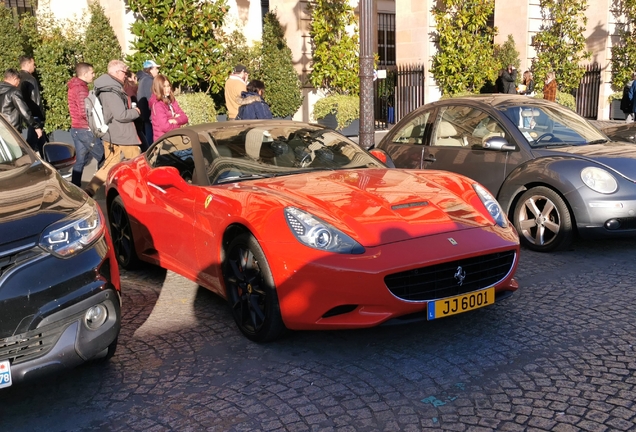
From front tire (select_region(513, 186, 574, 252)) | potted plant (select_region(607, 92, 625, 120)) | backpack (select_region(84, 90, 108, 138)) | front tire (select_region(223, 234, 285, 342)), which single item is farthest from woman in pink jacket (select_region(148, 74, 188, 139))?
potted plant (select_region(607, 92, 625, 120))

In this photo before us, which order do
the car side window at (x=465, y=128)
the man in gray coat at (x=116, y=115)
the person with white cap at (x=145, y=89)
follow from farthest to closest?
the person with white cap at (x=145, y=89)
the man in gray coat at (x=116, y=115)
the car side window at (x=465, y=128)

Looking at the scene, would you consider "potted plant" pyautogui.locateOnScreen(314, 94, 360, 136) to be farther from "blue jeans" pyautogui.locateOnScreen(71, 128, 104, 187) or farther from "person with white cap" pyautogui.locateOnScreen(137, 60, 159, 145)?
"blue jeans" pyautogui.locateOnScreen(71, 128, 104, 187)

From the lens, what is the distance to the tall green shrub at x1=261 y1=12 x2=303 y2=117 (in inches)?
637

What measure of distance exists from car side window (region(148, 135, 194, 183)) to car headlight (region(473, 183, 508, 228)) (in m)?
2.08

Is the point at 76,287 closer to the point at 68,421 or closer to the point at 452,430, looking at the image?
the point at 68,421

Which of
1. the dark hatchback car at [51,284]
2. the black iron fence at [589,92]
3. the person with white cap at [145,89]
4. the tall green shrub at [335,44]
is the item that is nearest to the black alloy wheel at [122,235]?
the dark hatchback car at [51,284]

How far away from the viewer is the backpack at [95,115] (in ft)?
28.1

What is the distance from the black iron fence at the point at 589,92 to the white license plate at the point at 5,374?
69.4ft

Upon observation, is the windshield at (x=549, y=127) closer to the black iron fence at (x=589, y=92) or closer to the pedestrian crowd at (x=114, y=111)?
the pedestrian crowd at (x=114, y=111)

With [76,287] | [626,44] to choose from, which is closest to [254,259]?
[76,287]

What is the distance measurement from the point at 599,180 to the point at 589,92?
56.3ft

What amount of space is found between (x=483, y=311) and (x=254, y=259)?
168 centimetres

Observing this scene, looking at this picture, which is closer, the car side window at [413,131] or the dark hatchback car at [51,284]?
the dark hatchback car at [51,284]

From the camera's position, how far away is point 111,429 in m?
3.21
